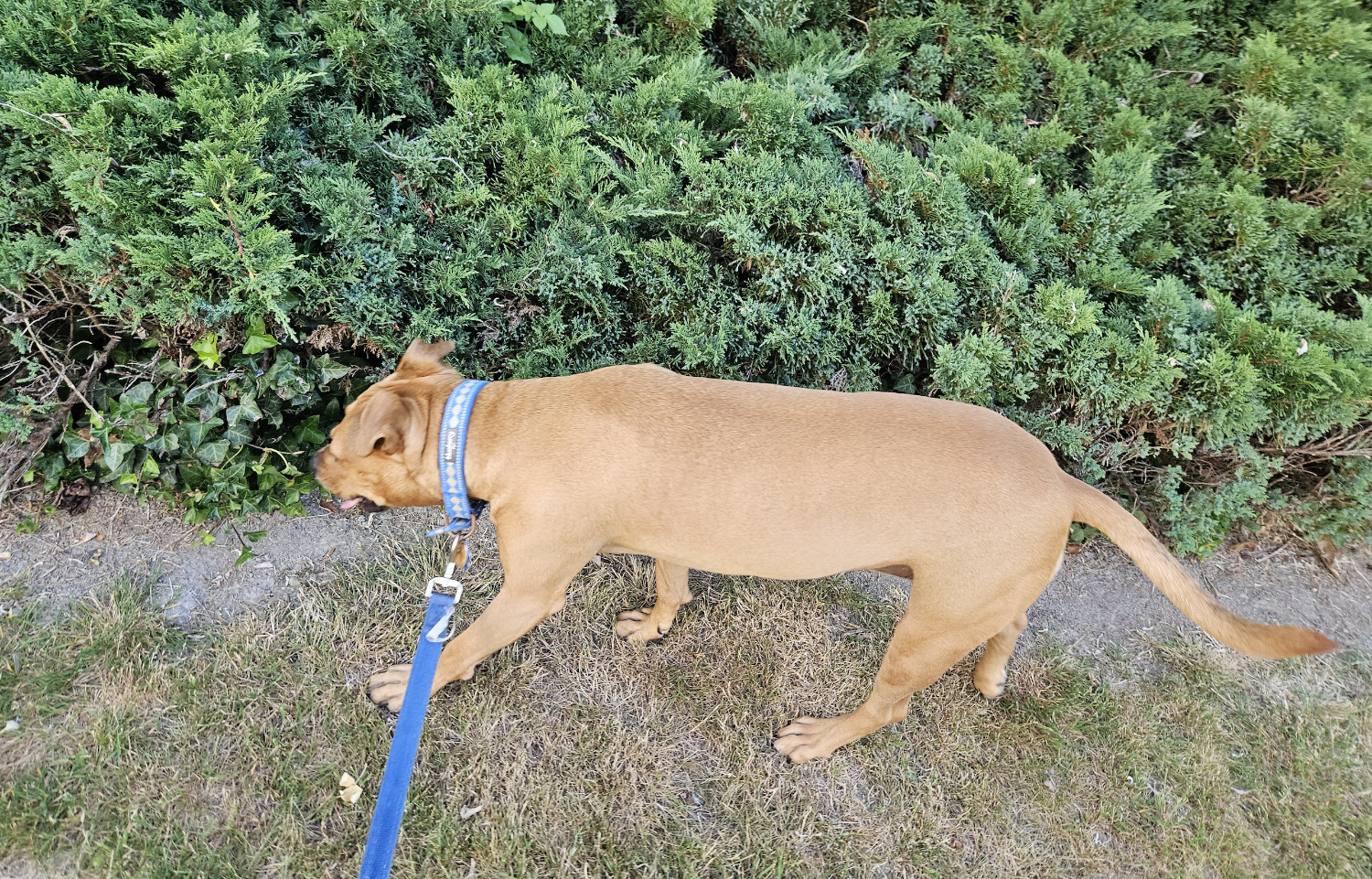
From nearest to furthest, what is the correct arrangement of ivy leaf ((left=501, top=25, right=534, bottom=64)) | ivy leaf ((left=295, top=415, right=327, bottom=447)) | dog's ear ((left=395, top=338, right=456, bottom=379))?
dog's ear ((left=395, top=338, right=456, bottom=379)), ivy leaf ((left=295, top=415, right=327, bottom=447)), ivy leaf ((left=501, top=25, right=534, bottom=64))

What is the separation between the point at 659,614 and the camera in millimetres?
3676

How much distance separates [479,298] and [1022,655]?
10.8ft

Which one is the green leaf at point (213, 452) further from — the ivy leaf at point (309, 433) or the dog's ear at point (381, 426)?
the dog's ear at point (381, 426)

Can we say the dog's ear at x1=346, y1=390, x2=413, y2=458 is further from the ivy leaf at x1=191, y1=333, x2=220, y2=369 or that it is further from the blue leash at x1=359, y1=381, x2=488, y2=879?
the ivy leaf at x1=191, y1=333, x2=220, y2=369

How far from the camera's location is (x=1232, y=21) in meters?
5.41

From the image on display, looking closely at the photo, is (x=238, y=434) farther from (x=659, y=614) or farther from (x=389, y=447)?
(x=659, y=614)

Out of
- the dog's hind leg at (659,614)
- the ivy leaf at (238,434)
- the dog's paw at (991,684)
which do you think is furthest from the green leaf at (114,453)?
the dog's paw at (991,684)

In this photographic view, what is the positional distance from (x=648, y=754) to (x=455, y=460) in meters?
1.57

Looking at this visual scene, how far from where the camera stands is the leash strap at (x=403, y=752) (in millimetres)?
2197

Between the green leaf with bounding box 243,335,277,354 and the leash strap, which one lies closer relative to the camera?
the leash strap

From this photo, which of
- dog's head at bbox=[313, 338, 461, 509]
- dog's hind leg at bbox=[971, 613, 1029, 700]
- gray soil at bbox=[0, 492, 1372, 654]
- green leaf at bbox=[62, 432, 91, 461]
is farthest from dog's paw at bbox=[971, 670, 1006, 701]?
green leaf at bbox=[62, 432, 91, 461]

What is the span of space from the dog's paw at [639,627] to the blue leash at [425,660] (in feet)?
3.42

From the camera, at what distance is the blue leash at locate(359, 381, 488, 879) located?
2.22m

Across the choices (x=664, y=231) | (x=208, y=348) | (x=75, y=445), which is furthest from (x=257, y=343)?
(x=664, y=231)
